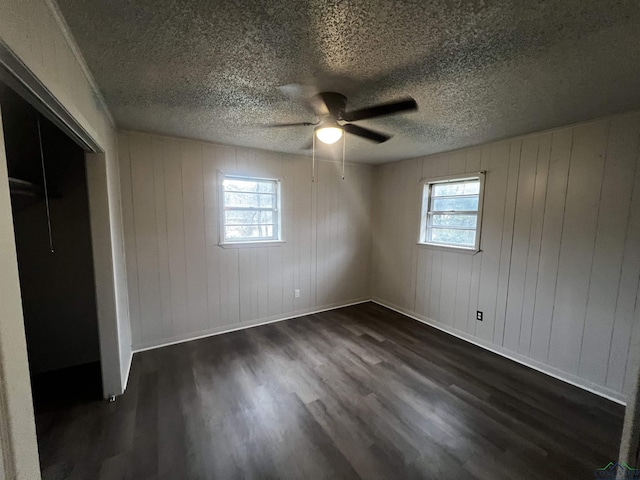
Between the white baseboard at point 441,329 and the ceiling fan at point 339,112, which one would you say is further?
the white baseboard at point 441,329

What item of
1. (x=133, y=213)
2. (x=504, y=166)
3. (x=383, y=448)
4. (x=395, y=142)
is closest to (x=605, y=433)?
(x=383, y=448)

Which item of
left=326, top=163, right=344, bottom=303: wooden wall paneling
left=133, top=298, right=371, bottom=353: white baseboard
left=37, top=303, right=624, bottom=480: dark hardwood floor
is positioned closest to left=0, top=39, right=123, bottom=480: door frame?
left=37, top=303, right=624, bottom=480: dark hardwood floor

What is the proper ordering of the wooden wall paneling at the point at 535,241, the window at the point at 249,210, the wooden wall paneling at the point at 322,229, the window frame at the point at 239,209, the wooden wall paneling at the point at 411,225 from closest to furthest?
the wooden wall paneling at the point at 535,241 < the window frame at the point at 239,209 < the window at the point at 249,210 < the wooden wall paneling at the point at 411,225 < the wooden wall paneling at the point at 322,229

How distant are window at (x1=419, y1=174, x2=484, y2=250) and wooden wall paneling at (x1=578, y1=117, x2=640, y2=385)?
1.02m

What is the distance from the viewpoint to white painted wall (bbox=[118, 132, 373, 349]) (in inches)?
115

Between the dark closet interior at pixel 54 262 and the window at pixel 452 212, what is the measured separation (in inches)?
155

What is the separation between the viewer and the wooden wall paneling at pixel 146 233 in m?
A: 2.85

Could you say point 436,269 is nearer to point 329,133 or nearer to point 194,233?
point 329,133

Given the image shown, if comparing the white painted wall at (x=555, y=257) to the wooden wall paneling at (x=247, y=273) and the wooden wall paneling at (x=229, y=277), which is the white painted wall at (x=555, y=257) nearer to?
the wooden wall paneling at (x=247, y=273)

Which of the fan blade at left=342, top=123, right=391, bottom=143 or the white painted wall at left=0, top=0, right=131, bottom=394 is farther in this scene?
the fan blade at left=342, top=123, right=391, bottom=143

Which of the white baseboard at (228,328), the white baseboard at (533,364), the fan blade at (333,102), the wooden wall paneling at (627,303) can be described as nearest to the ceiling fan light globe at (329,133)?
the fan blade at (333,102)

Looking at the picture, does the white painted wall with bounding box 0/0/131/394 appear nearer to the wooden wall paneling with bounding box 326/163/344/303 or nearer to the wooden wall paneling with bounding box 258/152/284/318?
the wooden wall paneling with bounding box 258/152/284/318

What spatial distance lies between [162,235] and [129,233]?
30cm

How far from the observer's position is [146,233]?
294cm
